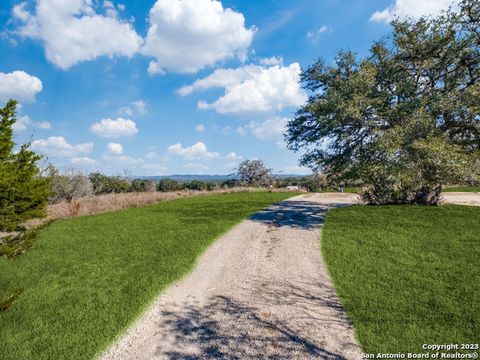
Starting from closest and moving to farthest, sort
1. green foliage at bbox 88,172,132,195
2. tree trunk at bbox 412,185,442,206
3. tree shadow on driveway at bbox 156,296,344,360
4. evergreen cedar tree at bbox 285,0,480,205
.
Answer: tree shadow on driveway at bbox 156,296,344,360, evergreen cedar tree at bbox 285,0,480,205, tree trunk at bbox 412,185,442,206, green foliage at bbox 88,172,132,195

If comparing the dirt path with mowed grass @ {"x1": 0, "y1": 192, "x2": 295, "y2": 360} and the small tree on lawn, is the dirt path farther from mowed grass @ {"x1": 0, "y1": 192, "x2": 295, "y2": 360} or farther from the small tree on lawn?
the small tree on lawn

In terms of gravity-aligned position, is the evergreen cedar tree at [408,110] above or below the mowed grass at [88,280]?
above

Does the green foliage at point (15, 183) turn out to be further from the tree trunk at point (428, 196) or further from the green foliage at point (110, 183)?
the green foliage at point (110, 183)

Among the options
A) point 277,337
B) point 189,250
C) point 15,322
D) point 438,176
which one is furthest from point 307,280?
point 438,176

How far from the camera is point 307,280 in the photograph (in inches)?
364

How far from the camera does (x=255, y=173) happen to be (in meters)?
63.7

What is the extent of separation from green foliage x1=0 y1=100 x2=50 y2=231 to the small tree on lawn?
55657mm

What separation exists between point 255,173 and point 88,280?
55118 mm

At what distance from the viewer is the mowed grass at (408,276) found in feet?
20.3

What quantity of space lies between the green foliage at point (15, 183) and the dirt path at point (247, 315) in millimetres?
4297

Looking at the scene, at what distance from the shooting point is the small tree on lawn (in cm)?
6353

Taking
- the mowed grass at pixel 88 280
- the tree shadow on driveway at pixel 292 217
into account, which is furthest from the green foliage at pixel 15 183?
the tree shadow on driveway at pixel 292 217

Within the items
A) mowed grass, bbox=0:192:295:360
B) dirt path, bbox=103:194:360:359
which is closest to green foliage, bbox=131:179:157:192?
mowed grass, bbox=0:192:295:360

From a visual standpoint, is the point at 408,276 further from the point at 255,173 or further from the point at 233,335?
the point at 255,173
